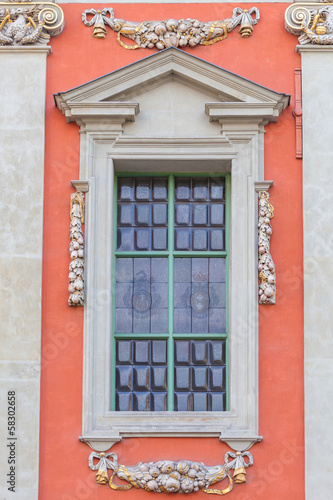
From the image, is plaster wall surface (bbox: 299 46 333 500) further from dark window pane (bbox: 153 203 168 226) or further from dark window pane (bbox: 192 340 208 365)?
dark window pane (bbox: 153 203 168 226)

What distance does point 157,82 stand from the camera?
1748 cm

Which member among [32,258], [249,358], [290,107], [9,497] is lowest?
[9,497]

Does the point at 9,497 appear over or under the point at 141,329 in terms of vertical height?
under

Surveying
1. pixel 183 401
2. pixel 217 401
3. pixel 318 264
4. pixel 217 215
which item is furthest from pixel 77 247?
pixel 318 264

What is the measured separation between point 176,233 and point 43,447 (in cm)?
283

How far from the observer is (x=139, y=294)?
56.3 feet

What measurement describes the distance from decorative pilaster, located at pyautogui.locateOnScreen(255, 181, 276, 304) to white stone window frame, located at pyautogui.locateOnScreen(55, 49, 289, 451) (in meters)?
0.08

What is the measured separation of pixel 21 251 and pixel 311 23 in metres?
4.19

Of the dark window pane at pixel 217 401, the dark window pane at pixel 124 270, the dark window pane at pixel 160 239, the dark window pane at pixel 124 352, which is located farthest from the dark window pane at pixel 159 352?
the dark window pane at pixel 160 239

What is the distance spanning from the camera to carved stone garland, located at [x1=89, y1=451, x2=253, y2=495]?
16250mm

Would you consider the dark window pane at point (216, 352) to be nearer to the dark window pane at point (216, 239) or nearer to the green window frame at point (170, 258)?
the green window frame at point (170, 258)

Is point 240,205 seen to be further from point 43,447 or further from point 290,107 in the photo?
point 43,447

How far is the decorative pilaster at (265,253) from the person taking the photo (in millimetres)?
16766

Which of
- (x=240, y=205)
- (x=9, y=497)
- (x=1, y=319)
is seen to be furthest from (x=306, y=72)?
(x=9, y=497)
